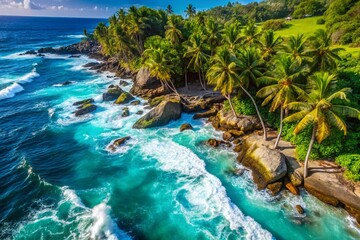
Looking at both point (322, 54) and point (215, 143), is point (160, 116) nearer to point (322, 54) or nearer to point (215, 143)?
point (215, 143)

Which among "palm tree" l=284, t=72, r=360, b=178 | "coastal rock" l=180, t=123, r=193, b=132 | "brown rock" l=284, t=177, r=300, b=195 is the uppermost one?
"palm tree" l=284, t=72, r=360, b=178

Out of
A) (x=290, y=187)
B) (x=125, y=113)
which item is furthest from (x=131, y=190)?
(x=125, y=113)

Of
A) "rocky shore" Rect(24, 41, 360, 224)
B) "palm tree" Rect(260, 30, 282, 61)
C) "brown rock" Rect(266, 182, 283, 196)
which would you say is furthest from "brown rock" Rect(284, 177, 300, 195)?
"palm tree" Rect(260, 30, 282, 61)

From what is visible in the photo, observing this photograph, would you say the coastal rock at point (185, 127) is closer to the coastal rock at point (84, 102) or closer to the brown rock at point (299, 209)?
the brown rock at point (299, 209)

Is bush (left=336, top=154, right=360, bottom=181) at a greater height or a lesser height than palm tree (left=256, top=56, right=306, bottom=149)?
lesser

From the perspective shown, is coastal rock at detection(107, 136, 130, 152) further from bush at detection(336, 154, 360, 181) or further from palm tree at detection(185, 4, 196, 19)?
palm tree at detection(185, 4, 196, 19)

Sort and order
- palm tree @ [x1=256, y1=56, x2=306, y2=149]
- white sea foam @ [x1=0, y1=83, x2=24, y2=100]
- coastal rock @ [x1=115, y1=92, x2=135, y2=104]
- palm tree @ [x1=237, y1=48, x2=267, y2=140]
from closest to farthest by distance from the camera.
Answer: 1. palm tree @ [x1=256, y1=56, x2=306, y2=149]
2. palm tree @ [x1=237, y1=48, x2=267, y2=140]
3. coastal rock @ [x1=115, y1=92, x2=135, y2=104]
4. white sea foam @ [x1=0, y1=83, x2=24, y2=100]

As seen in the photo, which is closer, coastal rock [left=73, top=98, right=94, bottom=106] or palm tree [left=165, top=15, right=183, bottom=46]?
coastal rock [left=73, top=98, right=94, bottom=106]

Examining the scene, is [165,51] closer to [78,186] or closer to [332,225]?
[78,186]
